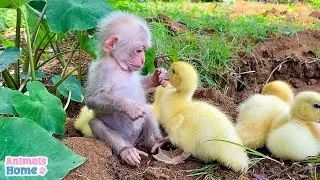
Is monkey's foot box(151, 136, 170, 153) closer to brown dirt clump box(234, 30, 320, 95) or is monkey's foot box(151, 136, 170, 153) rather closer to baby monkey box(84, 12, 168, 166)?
baby monkey box(84, 12, 168, 166)

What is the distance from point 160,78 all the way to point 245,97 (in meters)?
1.26

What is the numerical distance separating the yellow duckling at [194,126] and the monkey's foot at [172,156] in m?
0.02

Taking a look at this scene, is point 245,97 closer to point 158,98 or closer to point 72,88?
point 158,98

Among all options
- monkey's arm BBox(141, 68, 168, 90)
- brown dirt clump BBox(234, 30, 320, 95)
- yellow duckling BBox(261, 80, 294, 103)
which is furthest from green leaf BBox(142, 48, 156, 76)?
brown dirt clump BBox(234, 30, 320, 95)

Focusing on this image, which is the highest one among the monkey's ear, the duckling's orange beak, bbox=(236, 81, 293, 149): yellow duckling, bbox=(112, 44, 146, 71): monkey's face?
the monkey's ear

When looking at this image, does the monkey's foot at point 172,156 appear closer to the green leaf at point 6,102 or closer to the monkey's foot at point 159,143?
the monkey's foot at point 159,143

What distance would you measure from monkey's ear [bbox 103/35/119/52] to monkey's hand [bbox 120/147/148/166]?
551 mm

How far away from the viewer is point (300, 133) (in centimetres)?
283

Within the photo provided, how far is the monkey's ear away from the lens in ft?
9.33

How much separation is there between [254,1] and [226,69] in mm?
5824

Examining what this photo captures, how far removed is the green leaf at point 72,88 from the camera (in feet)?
11.1

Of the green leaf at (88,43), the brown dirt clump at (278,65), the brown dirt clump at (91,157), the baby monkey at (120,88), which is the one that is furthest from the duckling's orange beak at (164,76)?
the brown dirt clump at (278,65)

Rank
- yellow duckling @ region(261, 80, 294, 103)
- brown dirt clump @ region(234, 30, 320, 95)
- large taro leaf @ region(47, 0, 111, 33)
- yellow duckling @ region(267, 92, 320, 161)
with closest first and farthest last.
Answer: yellow duckling @ region(267, 92, 320, 161)
large taro leaf @ region(47, 0, 111, 33)
yellow duckling @ region(261, 80, 294, 103)
brown dirt clump @ region(234, 30, 320, 95)

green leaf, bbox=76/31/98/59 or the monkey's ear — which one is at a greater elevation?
the monkey's ear
